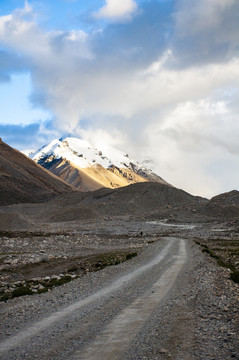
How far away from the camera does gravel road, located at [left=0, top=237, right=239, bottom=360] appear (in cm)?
936

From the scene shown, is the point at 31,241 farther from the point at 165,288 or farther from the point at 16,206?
the point at 16,206

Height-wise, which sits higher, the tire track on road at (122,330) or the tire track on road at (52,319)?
the tire track on road at (122,330)

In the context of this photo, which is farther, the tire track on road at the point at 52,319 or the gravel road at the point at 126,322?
the tire track on road at the point at 52,319

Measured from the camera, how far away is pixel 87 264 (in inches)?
1272

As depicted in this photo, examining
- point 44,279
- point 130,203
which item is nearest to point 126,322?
point 44,279

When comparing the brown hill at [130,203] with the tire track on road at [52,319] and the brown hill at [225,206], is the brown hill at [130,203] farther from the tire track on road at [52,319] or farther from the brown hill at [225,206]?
the tire track on road at [52,319]

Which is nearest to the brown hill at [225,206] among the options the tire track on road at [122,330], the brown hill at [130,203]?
the brown hill at [130,203]

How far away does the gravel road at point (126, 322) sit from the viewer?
30.7 ft

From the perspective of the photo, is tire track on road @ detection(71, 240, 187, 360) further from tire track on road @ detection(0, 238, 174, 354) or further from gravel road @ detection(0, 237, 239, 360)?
tire track on road @ detection(0, 238, 174, 354)

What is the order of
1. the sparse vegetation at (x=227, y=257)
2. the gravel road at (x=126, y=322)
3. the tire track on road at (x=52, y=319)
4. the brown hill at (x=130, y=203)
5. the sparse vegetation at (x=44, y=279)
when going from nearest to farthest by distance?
the gravel road at (x=126, y=322) < the tire track on road at (x=52, y=319) < the sparse vegetation at (x=44, y=279) < the sparse vegetation at (x=227, y=257) < the brown hill at (x=130, y=203)

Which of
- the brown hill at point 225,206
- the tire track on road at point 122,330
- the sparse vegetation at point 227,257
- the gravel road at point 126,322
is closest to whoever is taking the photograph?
the tire track on road at point 122,330

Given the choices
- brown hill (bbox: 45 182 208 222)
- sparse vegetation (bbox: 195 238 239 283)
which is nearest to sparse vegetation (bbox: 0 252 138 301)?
sparse vegetation (bbox: 195 238 239 283)

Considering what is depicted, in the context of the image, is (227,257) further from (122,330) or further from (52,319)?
(122,330)

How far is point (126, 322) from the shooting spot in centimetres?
1215
